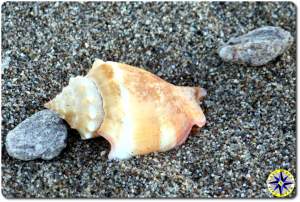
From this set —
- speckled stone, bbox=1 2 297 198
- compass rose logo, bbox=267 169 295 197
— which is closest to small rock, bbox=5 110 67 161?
speckled stone, bbox=1 2 297 198

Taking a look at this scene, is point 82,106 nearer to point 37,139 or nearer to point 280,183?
point 37,139

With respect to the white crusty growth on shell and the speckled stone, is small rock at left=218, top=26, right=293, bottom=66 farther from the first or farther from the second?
the white crusty growth on shell

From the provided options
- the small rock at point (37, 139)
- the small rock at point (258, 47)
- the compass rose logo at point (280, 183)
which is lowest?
the compass rose logo at point (280, 183)

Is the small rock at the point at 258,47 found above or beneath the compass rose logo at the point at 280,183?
above

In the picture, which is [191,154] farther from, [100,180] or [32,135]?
[32,135]

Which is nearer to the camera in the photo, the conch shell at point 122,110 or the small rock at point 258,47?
the conch shell at point 122,110

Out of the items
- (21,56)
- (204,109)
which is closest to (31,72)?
(21,56)

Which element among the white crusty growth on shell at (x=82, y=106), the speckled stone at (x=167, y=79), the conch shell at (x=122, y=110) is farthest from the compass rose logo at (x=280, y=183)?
the white crusty growth on shell at (x=82, y=106)

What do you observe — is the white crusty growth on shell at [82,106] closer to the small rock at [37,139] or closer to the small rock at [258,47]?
the small rock at [37,139]
